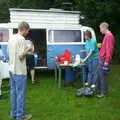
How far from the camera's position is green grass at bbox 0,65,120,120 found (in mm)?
9258

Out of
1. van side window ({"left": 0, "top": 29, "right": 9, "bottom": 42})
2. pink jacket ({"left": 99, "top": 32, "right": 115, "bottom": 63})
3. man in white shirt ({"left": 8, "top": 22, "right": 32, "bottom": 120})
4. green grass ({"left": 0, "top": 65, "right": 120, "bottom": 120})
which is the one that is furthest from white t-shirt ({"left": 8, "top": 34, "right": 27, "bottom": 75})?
van side window ({"left": 0, "top": 29, "right": 9, "bottom": 42})

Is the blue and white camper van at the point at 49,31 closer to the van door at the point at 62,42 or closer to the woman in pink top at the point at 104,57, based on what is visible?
the van door at the point at 62,42

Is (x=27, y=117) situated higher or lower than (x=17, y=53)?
lower

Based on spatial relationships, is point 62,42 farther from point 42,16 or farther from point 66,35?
point 42,16

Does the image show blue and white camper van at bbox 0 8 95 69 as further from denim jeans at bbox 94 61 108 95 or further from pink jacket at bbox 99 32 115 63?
pink jacket at bbox 99 32 115 63

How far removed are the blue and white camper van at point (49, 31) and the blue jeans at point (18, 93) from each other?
6.81m

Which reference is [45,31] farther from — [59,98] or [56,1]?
[56,1]

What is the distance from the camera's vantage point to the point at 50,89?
12.8 m

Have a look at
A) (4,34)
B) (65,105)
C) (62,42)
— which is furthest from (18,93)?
(4,34)

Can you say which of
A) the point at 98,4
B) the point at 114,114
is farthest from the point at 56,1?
the point at 114,114

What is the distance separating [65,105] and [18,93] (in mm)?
2020

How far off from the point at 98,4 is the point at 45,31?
22.2 ft

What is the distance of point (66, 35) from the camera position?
16.1 m

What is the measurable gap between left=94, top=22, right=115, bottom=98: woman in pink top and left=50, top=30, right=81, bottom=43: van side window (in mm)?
4732
